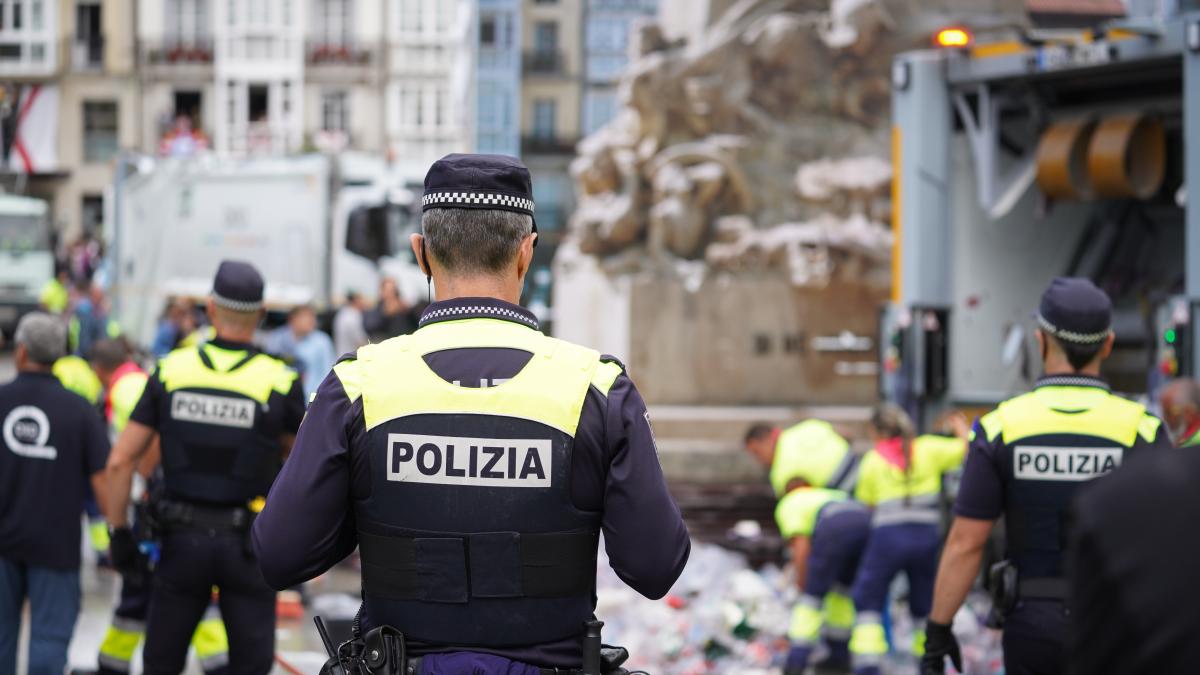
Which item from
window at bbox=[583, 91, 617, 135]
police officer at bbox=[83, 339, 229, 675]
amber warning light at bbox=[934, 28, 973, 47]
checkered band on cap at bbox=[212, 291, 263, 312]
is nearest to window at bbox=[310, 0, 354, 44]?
window at bbox=[583, 91, 617, 135]

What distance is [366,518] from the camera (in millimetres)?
3094

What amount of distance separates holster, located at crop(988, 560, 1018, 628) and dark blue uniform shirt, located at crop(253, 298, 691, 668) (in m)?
1.76

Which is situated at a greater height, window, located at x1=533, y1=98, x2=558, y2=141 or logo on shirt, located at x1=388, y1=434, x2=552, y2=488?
logo on shirt, located at x1=388, y1=434, x2=552, y2=488

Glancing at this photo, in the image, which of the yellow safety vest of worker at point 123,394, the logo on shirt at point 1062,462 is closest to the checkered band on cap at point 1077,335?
the logo on shirt at point 1062,462

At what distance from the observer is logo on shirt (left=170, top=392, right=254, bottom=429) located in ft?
18.1

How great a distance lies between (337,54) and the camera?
179ft

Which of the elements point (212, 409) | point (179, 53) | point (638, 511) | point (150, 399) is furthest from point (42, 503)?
point (179, 53)

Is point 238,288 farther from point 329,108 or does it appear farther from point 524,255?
point 329,108

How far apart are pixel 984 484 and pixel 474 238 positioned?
1.93 m

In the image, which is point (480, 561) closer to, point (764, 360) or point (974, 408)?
point (974, 408)

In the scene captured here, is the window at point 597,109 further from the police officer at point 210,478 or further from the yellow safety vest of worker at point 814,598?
the police officer at point 210,478

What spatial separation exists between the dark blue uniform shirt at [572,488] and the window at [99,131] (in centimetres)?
5070

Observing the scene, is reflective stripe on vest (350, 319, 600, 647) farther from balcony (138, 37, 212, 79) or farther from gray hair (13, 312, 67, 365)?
balcony (138, 37, 212, 79)

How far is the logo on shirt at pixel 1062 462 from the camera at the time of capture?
4562 mm
